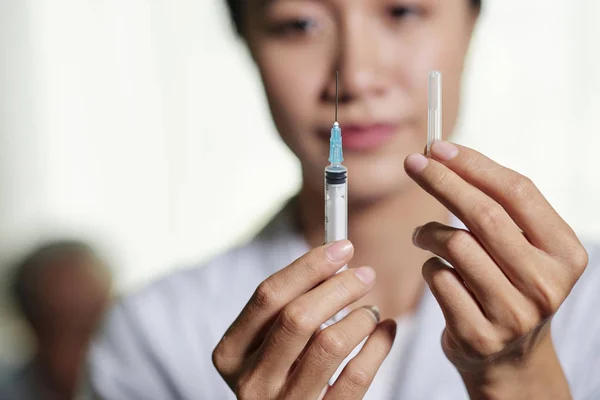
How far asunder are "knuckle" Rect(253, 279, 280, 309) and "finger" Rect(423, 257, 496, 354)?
137 millimetres

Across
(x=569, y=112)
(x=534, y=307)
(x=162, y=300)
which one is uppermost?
(x=569, y=112)

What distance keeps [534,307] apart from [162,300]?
1.84 feet

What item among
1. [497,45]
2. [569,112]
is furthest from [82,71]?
[569,112]

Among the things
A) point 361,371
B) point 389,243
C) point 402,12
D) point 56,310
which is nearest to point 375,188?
point 389,243

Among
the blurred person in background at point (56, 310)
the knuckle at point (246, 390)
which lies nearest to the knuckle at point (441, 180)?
the knuckle at point (246, 390)

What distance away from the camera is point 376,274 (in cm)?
87

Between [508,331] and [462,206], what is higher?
[462,206]

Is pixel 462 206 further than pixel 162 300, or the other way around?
pixel 162 300

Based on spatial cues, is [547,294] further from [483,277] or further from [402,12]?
[402,12]

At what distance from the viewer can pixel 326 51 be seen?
79cm

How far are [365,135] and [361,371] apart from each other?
0.33m

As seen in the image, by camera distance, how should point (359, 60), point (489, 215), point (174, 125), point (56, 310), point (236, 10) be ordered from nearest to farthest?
point (489, 215) → point (359, 60) → point (236, 10) → point (174, 125) → point (56, 310)

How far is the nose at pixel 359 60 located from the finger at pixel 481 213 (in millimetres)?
280

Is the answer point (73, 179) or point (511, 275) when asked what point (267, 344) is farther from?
point (73, 179)
